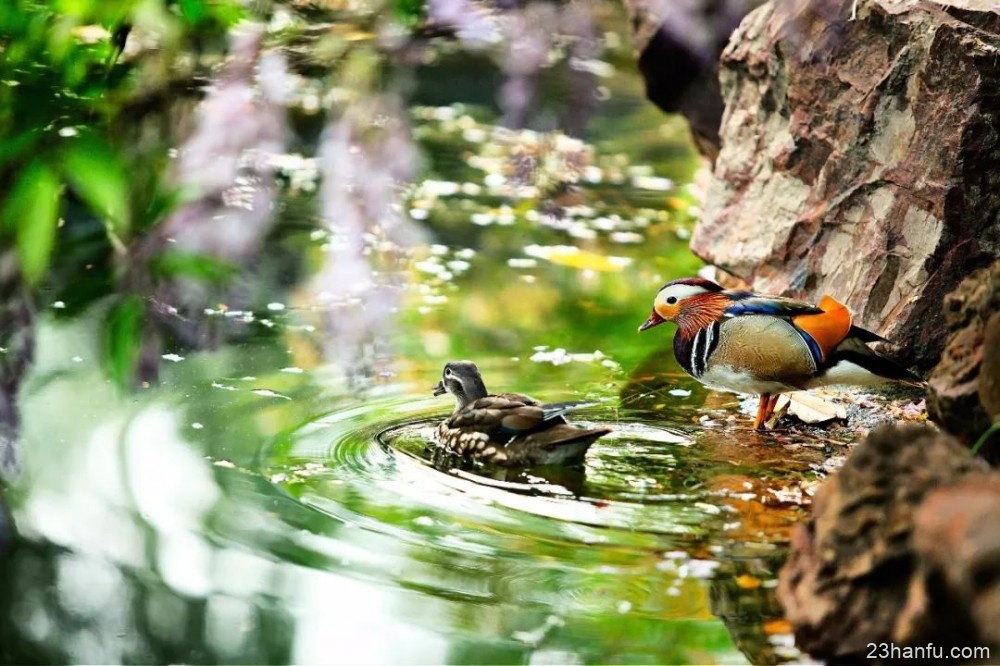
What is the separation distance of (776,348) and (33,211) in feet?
9.84

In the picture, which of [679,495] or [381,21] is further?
[679,495]

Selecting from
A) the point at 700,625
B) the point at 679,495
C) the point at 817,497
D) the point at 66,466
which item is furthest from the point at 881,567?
the point at 66,466

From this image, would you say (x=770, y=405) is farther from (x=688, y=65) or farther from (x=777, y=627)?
(x=688, y=65)

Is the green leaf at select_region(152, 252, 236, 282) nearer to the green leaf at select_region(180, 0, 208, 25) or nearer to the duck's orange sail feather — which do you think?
the green leaf at select_region(180, 0, 208, 25)

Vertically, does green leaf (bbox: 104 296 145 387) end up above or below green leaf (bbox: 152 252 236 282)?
below

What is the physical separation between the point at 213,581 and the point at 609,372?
7.89 ft

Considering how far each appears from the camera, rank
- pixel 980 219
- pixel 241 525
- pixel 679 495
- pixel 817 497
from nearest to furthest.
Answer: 1. pixel 817 497
2. pixel 241 525
3. pixel 679 495
4. pixel 980 219

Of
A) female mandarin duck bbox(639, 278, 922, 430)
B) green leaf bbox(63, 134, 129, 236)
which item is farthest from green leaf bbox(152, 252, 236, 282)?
female mandarin duck bbox(639, 278, 922, 430)

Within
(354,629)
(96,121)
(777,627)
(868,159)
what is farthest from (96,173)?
(868,159)

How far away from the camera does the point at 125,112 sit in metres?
2.41

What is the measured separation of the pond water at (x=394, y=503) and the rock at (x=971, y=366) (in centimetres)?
Result: 61

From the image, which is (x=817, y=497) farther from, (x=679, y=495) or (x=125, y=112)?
(x=125, y=112)

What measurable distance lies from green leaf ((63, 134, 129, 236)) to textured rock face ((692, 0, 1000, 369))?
9.04 feet

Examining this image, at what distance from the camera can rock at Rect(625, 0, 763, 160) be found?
7.24 meters
